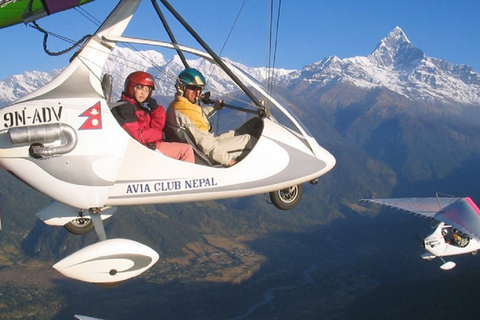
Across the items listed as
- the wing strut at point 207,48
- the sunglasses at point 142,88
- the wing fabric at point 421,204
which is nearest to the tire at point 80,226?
the sunglasses at point 142,88

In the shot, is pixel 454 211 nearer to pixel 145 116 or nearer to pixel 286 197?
pixel 286 197

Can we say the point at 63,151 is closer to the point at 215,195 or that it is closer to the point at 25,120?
the point at 25,120

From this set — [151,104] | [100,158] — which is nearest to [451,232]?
[151,104]

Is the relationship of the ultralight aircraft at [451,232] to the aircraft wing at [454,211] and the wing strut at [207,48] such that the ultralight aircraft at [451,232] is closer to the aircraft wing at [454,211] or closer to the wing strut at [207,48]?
the aircraft wing at [454,211]

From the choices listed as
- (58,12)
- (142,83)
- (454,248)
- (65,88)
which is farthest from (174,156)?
(454,248)

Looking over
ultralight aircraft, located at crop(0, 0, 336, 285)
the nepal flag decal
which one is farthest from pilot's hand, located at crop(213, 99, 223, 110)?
the nepal flag decal

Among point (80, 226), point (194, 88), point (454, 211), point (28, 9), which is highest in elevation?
point (28, 9)
